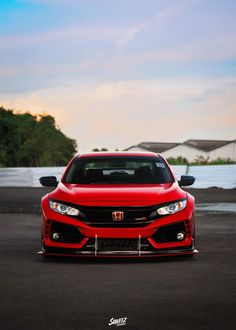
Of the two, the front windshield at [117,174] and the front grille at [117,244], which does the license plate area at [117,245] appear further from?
the front windshield at [117,174]

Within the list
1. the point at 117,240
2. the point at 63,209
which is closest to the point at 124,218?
the point at 117,240

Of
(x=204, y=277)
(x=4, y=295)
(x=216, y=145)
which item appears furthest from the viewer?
(x=216, y=145)

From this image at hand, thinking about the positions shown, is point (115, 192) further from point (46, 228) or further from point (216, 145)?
point (216, 145)

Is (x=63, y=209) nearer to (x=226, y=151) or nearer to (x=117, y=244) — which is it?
(x=117, y=244)

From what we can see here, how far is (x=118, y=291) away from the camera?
8.59 m

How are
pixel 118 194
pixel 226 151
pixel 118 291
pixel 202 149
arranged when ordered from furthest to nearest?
pixel 202 149, pixel 226 151, pixel 118 194, pixel 118 291

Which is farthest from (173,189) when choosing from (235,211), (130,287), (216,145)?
(216,145)

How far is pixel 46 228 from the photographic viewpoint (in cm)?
1116

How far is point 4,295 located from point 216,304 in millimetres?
2087

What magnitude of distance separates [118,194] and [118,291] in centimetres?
276

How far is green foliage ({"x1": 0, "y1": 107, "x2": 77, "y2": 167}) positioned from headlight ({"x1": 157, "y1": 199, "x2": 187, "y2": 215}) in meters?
126

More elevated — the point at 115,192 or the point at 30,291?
the point at 115,192

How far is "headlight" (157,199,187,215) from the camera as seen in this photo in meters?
11.0

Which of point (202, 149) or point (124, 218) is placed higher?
point (124, 218)
